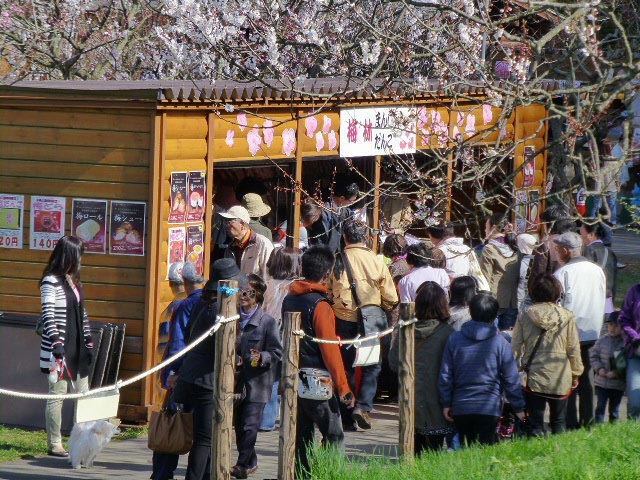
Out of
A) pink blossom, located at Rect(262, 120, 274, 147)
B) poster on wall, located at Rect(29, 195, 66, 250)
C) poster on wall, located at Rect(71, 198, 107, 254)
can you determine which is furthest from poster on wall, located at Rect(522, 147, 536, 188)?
poster on wall, located at Rect(29, 195, 66, 250)

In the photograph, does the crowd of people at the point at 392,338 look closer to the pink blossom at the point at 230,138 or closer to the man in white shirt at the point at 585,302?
the man in white shirt at the point at 585,302

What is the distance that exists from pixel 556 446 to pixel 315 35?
6.49 meters

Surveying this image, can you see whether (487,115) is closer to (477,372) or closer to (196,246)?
(196,246)

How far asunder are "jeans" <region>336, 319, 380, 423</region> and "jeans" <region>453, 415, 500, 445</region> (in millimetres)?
2116

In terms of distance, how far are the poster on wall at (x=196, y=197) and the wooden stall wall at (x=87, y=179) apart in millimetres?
560

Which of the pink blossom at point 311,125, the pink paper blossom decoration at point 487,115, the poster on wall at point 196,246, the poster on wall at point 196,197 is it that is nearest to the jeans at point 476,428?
the poster on wall at point 196,246

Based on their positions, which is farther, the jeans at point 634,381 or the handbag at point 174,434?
the jeans at point 634,381

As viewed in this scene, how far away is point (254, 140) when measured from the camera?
447 inches

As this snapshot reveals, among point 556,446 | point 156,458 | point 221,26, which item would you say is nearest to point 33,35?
point 221,26

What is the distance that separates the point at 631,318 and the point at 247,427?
126 inches

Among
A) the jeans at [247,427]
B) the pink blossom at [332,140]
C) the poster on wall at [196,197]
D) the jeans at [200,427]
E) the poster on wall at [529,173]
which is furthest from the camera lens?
the poster on wall at [529,173]

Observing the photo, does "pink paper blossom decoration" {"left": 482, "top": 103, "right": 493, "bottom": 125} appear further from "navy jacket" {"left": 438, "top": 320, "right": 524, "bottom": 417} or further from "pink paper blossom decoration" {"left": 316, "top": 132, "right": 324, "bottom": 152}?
"navy jacket" {"left": 438, "top": 320, "right": 524, "bottom": 417}

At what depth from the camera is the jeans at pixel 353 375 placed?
32.6 ft

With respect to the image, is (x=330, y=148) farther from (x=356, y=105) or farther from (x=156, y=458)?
(x=156, y=458)
